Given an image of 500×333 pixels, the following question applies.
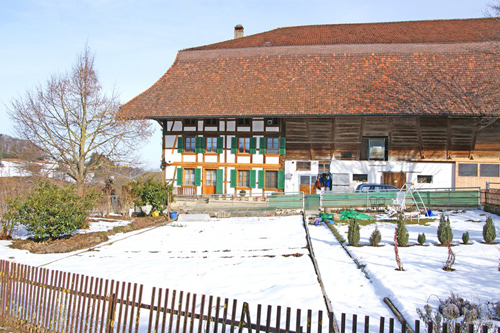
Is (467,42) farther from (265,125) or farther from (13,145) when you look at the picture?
(13,145)

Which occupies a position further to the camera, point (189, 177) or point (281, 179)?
point (189, 177)

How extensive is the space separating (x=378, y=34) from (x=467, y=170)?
12.0 metres

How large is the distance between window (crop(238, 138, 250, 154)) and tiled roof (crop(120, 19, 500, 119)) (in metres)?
2.10

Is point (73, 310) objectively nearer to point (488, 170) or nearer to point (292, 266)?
point (292, 266)

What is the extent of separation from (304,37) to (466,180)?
15.5m

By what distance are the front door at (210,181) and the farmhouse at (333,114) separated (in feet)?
0.23

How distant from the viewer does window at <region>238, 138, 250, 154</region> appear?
27922 mm

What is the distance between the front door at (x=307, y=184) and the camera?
1072 inches

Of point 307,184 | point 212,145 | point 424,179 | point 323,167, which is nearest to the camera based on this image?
point 424,179

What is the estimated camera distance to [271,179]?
27.6 m

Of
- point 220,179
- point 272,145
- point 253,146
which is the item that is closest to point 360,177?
point 272,145

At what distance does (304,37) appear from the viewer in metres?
32.3

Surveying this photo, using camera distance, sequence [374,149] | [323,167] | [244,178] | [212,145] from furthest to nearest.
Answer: [212,145] → [244,178] → [323,167] → [374,149]

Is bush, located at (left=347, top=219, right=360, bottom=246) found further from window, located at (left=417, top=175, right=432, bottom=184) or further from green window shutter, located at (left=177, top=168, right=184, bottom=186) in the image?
green window shutter, located at (left=177, top=168, right=184, bottom=186)
